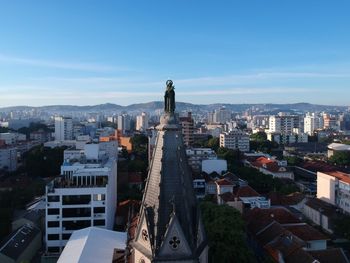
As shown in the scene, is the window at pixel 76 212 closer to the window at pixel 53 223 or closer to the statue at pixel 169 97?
the window at pixel 53 223

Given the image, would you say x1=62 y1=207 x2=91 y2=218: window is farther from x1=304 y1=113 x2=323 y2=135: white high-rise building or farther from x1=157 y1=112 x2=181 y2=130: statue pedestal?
x1=304 y1=113 x2=323 y2=135: white high-rise building

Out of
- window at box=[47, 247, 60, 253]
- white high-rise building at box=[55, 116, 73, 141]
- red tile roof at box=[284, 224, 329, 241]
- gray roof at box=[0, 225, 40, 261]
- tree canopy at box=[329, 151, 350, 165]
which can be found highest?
white high-rise building at box=[55, 116, 73, 141]

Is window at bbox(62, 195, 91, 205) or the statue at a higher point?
the statue

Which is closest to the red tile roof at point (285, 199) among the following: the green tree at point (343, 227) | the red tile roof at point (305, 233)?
the green tree at point (343, 227)

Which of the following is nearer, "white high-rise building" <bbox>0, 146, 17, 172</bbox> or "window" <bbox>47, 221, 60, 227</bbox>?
"window" <bbox>47, 221, 60, 227</bbox>

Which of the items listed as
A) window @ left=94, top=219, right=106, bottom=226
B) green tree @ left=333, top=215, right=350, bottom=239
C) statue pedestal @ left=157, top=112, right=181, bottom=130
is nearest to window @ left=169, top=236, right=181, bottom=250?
statue pedestal @ left=157, top=112, right=181, bottom=130

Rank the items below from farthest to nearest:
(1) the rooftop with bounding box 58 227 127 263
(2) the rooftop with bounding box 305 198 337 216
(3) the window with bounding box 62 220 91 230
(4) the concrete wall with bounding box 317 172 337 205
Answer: (4) the concrete wall with bounding box 317 172 337 205 → (2) the rooftop with bounding box 305 198 337 216 → (3) the window with bounding box 62 220 91 230 → (1) the rooftop with bounding box 58 227 127 263
